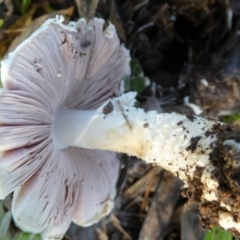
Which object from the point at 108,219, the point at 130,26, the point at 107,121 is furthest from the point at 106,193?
the point at 130,26

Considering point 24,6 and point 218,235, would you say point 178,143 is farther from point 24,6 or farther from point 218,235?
point 24,6

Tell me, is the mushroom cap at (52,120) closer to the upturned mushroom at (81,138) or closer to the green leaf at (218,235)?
the upturned mushroom at (81,138)

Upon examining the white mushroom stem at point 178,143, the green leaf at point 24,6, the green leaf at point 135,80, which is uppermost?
the green leaf at point 24,6

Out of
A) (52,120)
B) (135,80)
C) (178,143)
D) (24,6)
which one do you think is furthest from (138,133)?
(24,6)

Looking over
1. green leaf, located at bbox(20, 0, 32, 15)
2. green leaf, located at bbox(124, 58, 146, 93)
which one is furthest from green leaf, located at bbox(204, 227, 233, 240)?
green leaf, located at bbox(20, 0, 32, 15)

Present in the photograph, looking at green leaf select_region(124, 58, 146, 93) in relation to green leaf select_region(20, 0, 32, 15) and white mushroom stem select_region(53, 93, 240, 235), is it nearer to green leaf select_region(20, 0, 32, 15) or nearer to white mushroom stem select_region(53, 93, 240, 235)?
white mushroom stem select_region(53, 93, 240, 235)

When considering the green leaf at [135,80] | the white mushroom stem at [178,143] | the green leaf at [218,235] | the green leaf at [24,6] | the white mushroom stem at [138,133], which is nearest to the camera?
the white mushroom stem at [178,143]

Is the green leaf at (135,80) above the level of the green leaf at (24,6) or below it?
below

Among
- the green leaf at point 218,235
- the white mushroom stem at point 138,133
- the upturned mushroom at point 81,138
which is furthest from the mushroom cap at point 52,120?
the green leaf at point 218,235

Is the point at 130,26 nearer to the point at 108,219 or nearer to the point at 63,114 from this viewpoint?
the point at 63,114
